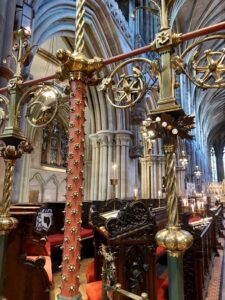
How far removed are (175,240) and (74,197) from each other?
0.79 m

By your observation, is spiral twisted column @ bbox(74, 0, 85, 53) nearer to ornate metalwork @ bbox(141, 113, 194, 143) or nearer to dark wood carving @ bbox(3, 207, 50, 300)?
ornate metalwork @ bbox(141, 113, 194, 143)

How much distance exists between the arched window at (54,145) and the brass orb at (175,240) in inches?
538

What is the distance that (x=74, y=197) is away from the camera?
5.87 ft

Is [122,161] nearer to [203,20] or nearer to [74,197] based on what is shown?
[74,197]

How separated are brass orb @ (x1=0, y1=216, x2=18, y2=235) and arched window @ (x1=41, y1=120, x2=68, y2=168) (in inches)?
501

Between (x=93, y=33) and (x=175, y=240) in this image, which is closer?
(x=175, y=240)

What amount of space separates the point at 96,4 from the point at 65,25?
1.44 metres

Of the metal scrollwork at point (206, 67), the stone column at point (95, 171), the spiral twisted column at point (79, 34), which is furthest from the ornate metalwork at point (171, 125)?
the stone column at point (95, 171)

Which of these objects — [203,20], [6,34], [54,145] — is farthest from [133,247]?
[203,20]

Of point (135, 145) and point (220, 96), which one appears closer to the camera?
point (135, 145)

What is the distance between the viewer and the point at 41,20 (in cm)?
557

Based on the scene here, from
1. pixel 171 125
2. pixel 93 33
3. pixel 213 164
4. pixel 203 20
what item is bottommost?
pixel 171 125

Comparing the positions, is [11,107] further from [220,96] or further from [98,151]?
[220,96]

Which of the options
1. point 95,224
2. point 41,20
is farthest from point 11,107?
point 41,20
